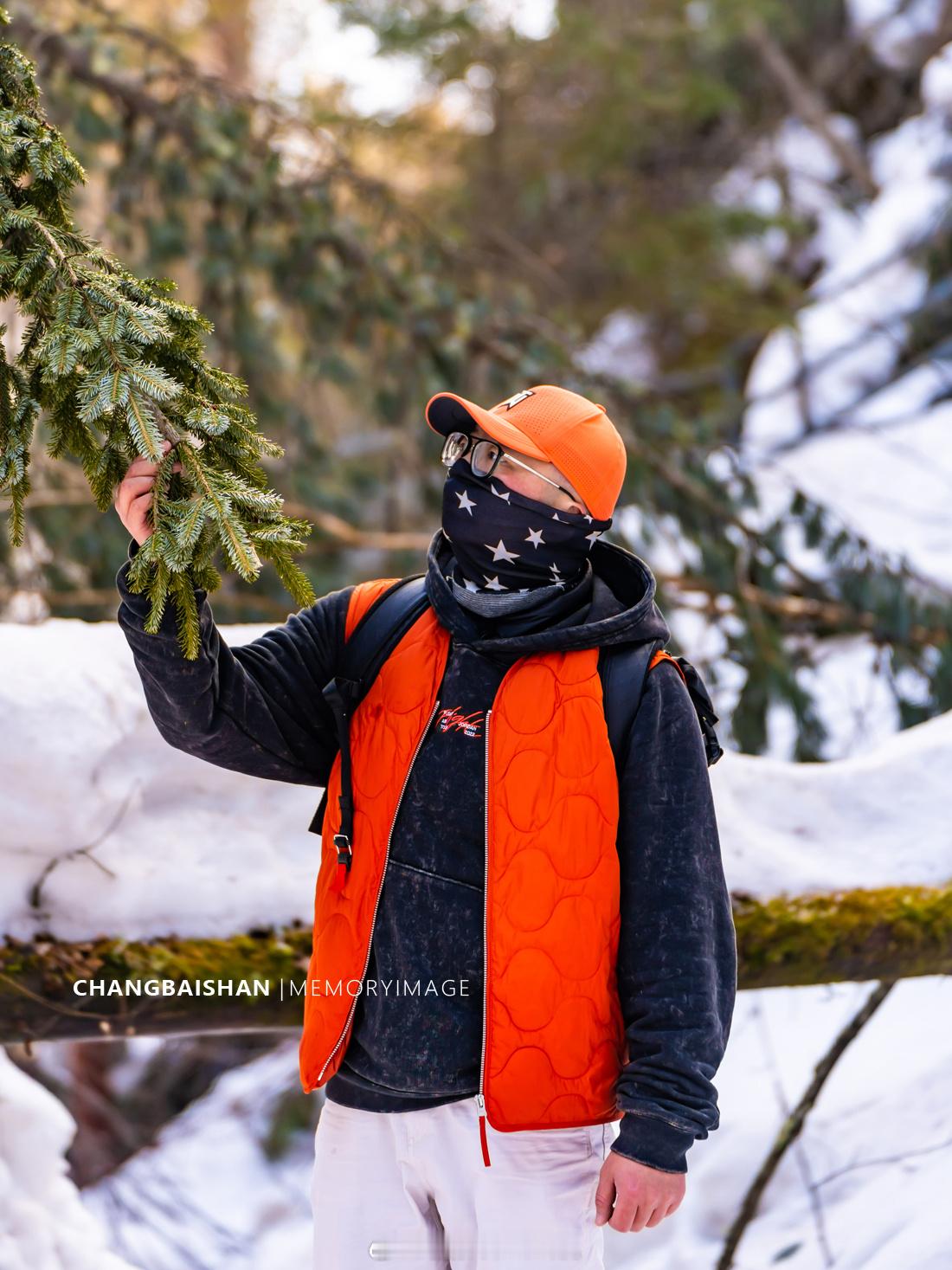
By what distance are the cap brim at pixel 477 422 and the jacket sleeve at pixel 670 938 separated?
410 mm

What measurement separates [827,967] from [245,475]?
6.17 feet

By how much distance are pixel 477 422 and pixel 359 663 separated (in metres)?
0.46

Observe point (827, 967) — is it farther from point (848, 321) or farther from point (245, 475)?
point (848, 321)

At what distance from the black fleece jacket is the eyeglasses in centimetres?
19

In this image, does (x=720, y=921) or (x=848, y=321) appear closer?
(x=720, y=921)

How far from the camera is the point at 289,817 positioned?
2641 mm

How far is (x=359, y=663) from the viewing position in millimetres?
1904

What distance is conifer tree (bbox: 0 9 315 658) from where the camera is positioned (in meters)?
1.54

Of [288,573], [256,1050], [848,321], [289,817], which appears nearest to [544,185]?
[848,321]

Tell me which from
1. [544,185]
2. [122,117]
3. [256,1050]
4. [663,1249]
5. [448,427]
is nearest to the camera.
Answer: [448,427]

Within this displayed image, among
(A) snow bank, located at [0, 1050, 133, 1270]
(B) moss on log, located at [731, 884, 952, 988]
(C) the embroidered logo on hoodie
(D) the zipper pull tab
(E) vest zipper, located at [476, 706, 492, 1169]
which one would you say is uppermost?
(C) the embroidered logo on hoodie

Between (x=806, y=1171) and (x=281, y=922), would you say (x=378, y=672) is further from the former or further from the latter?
(x=806, y=1171)

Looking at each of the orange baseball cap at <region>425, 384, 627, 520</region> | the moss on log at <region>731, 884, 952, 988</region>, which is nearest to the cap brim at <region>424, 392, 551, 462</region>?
the orange baseball cap at <region>425, 384, 627, 520</region>

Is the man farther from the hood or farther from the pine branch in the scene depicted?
the pine branch
